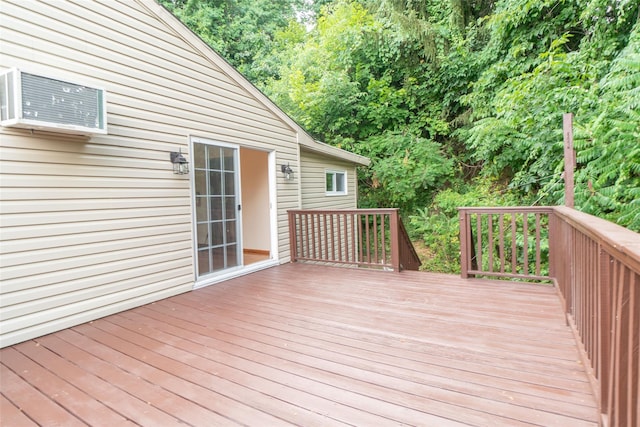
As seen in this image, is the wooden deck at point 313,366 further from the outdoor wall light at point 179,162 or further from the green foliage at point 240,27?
the green foliage at point 240,27

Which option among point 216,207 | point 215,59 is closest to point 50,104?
point 216,207

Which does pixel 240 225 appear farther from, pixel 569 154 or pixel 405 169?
pixel 405 169

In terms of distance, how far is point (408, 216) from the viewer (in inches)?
380

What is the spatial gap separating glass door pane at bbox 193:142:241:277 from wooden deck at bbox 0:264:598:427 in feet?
3.26

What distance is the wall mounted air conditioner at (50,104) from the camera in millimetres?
2457

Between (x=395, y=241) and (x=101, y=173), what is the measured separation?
3.57m

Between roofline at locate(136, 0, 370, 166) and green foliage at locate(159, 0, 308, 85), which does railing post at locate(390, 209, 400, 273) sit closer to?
roofline at locate(136, 0, 370, 166)

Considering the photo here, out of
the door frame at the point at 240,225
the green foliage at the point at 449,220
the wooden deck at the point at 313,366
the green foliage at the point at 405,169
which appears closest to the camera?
the wooden deck at the point at 313,366

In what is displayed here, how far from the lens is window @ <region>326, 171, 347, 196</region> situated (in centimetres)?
774

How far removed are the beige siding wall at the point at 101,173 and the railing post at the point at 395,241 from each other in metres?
2.65

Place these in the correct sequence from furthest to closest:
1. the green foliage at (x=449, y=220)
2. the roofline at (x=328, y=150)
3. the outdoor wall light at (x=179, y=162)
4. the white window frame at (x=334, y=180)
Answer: the green foliage at (x=449, y=220), the white window frame at (x=334, y=180), the roofline at (x=328, y=150), the outdoor wall light at (x=179, y=162)

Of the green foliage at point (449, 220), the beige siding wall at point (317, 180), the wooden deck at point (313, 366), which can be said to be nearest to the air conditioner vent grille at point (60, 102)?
the wooden deck at point (313, 366)

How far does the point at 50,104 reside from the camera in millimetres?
2625

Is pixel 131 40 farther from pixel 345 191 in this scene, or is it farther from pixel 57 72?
pixel 345 191
